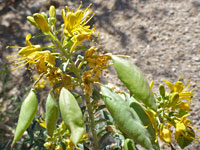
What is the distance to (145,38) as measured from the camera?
2.22m

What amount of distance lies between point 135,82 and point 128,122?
14cm

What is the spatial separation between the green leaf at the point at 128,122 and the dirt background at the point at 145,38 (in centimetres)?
112

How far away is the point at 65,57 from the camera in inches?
36.4

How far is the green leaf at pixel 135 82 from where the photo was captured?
0.69 m

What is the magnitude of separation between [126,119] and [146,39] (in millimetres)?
1660

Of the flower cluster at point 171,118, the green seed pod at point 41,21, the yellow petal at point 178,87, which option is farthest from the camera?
the yellow petal at point 178,87

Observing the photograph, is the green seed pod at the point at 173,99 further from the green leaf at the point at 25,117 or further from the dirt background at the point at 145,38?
the dirt background at the point at 145,38

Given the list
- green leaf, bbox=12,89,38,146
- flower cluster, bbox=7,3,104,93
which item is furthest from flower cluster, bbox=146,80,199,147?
green leaf, bbox=12,89,38,146

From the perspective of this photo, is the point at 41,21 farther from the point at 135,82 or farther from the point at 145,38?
the point at 145,38

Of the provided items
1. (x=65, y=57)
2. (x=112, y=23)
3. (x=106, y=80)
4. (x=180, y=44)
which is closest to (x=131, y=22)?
(x=112, y=23)

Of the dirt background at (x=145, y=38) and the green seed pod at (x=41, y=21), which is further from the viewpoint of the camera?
the dirt background at (x=145, y=38)

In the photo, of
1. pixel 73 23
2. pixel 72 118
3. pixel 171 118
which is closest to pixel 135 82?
pixel 72 118

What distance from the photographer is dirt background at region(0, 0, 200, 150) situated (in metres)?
1.97

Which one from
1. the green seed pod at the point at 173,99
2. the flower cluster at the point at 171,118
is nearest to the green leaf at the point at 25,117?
the flower cluster at the point at 171,118
